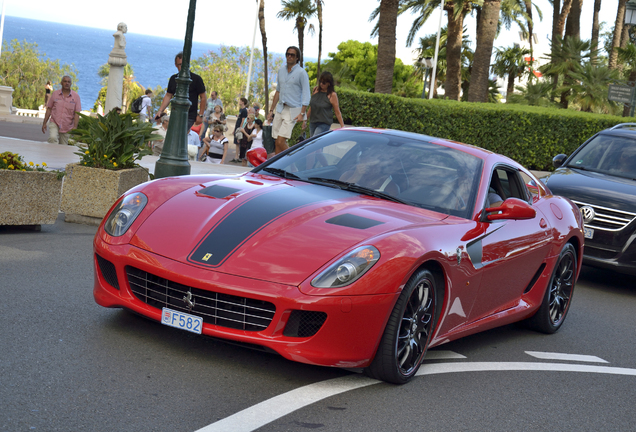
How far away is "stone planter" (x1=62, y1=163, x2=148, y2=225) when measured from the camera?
339 inches

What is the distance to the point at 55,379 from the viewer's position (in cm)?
381

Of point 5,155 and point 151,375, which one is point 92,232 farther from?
point 151,375

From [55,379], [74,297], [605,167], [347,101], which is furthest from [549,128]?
[55,379]

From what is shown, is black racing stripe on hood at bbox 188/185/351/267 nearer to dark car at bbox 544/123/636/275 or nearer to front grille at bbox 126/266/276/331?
front grille at bbox 126/266/276/331

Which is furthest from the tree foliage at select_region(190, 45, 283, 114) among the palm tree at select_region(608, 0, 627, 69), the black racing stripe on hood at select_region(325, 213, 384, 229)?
the black racing stripe on hood at select_region(325, 213, 384, 229)

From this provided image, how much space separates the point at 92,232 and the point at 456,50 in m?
→ 28.8

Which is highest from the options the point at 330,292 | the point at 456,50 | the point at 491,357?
the point at 456,50

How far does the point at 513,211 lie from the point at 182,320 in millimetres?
2278

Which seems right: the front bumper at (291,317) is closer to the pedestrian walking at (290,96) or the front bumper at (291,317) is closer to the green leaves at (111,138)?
the green leaves at (111,138)

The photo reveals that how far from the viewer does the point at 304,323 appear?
4000 mm

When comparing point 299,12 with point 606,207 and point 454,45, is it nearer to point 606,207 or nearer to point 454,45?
point 454,45

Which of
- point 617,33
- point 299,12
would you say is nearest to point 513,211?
point 617,33

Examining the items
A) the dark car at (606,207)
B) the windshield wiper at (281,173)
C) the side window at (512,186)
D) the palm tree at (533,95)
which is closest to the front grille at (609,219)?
the dark car at (606,207)

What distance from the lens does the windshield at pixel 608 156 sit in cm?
980
